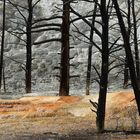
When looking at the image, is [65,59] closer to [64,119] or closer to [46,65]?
[64,119]

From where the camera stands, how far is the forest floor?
12.8m

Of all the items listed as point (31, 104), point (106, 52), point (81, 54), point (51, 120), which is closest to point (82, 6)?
point (81, 54)

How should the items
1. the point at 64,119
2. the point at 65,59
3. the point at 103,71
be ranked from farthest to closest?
the point at 65,59 < the point at 64,119 < the point at 103,71

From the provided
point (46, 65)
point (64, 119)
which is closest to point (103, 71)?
point (64, 119)

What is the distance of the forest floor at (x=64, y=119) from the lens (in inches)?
503

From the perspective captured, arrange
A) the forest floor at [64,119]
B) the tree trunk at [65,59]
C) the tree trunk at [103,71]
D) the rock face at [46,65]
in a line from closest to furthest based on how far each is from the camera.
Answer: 1. the tree trunk at [103,71]
2. the forest floor at [64,119]
3. the tree trunk at [65,59]
4. the rock face at [46,65]

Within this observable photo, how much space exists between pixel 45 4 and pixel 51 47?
8.04m

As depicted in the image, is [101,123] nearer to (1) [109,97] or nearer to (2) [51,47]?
(1) [109,97]

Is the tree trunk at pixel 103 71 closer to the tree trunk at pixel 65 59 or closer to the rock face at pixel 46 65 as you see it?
the tree trunk at pixel 65 59

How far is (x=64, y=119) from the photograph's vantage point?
55.6ft

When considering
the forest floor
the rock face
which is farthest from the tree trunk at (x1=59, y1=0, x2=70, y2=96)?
the rock face

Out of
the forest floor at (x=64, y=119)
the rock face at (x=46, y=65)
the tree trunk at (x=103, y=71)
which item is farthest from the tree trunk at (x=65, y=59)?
the tree trunk at (x=103, y=71)

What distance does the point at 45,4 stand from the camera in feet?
166

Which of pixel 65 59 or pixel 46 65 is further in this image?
pixel 46 65
